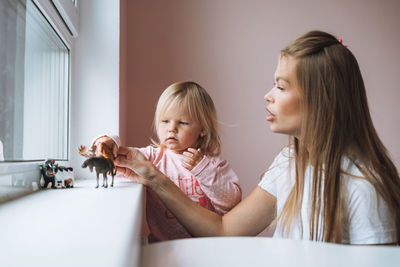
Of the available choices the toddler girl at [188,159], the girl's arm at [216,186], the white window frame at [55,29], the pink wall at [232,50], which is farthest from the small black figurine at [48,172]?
the pink wall at [232,50]

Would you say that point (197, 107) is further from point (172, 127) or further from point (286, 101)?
point (286, 101)

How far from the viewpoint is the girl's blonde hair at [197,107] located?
1.28 meters

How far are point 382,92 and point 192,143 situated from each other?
59.7 inches

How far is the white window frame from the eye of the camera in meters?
0.69

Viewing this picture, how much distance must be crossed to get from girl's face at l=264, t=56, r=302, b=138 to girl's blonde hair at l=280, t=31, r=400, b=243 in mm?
17

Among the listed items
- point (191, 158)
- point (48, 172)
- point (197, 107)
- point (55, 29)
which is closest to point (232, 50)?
point (197, 107)

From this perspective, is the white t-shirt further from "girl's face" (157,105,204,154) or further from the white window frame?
the white window frame

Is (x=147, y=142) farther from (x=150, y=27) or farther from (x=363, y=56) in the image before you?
(x=363, y=56)

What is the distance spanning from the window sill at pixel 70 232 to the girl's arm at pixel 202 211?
1.03 ft

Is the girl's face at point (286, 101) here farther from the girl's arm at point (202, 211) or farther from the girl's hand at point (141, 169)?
the girl's hand at point (141, 169)

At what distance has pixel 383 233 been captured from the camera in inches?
28.4

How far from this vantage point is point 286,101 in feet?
2.95

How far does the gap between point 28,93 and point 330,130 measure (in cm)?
73

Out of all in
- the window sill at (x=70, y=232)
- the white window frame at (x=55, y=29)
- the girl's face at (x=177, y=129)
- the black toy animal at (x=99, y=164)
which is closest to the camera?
the window sill at (x=70, y=232)
